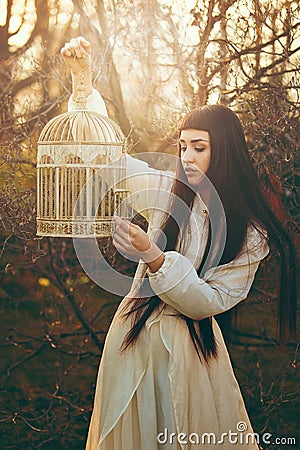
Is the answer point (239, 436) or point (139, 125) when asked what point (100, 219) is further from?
point (139, 125)

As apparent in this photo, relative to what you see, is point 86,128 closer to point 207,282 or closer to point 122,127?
point 207,282

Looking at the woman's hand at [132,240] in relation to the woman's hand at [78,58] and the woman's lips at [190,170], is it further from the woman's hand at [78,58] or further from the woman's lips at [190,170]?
the woman's hand at [78,58]

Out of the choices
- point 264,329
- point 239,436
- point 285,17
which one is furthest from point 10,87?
point 239,436

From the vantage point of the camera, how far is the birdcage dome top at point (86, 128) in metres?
1.81

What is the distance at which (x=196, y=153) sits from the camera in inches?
73.3

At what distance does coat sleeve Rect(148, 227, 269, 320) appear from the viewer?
167cm

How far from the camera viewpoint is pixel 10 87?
2.59 metres

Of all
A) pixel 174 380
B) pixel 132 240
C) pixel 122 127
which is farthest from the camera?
pixel 122 127

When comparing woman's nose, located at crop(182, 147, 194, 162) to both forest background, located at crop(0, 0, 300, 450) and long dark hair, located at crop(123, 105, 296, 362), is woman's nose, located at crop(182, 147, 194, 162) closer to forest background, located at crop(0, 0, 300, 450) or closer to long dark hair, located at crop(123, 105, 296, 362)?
long dark hair, located at crop(123, 105, 296, 362)

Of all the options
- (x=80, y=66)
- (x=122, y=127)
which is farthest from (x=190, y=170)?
(x=122, y=127)

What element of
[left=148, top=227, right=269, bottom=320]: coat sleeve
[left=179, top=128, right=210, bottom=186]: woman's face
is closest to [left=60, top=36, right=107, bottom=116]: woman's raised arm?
[left=179, top=128, right=210, bottom=186]: woman's face

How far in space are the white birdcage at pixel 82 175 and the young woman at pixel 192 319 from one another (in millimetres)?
124

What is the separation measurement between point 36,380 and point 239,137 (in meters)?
1.33

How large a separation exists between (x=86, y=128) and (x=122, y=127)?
0.78 m
